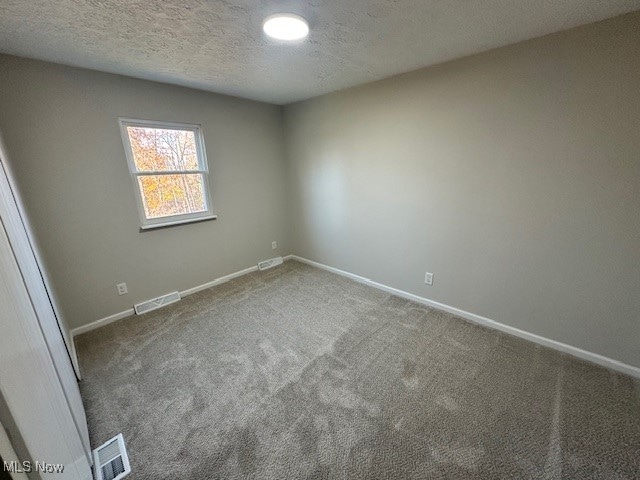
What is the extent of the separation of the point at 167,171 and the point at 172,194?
0.25 meters

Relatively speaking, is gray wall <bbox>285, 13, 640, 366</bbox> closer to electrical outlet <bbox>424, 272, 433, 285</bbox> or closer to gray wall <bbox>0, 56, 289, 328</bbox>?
electrical outlet <bbox>424, 272, 433, 285</bbox>

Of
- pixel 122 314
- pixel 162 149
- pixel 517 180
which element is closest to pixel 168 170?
pixel 162 149

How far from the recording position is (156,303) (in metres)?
2.80

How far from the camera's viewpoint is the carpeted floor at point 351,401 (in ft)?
4.21

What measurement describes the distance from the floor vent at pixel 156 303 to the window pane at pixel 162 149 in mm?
1396

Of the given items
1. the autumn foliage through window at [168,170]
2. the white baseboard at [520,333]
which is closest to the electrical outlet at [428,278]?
the white baseboard at [520,333]

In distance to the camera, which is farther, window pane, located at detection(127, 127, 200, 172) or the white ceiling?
window pane, located at detection(127, 127, 200, 172)

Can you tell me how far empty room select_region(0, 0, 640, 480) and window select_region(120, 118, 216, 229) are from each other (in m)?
0.02

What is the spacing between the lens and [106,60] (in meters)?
1.96

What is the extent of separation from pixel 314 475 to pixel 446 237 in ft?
6.83

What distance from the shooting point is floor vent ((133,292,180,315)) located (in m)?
2.70

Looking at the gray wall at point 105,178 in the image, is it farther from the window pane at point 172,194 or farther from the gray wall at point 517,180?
the gray wall at point 517,180

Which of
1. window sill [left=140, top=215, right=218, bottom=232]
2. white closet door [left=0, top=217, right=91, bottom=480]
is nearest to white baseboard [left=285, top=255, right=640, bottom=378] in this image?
window sill [left=140, top=215, right=218, bottom=232]

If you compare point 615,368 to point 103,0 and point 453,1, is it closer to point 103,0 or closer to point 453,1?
point 453,1
